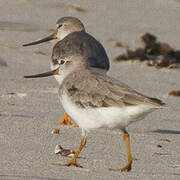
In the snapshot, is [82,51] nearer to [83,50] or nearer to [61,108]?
[83,50]

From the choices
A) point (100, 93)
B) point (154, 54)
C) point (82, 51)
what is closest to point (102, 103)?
point (100, 93)

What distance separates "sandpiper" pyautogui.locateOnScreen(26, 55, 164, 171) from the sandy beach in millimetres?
266

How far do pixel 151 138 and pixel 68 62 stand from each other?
111 cm

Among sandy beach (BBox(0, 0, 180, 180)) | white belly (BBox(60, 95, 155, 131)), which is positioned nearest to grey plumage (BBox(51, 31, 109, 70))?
sandy beach (BBox(0, 0, 180, 180))

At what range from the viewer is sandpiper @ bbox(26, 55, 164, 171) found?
18.0 feet

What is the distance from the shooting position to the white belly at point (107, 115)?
5492 mm

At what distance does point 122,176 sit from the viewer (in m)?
5.31

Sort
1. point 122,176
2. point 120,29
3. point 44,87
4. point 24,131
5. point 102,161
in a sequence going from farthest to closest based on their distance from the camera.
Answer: point 120,29
point 44,87
point 24,131
point 102,161
point 122,176

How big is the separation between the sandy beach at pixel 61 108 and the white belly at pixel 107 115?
1.08ft

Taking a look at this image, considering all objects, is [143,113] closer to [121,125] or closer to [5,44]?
[121,125]

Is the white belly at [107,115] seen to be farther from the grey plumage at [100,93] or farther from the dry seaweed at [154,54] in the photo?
the dry seaweed at [154,54]

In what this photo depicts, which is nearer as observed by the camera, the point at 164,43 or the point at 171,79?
the point at 171,79

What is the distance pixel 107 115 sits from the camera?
558 centimetres

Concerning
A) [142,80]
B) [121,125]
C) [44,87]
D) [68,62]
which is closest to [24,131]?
[68,62]
